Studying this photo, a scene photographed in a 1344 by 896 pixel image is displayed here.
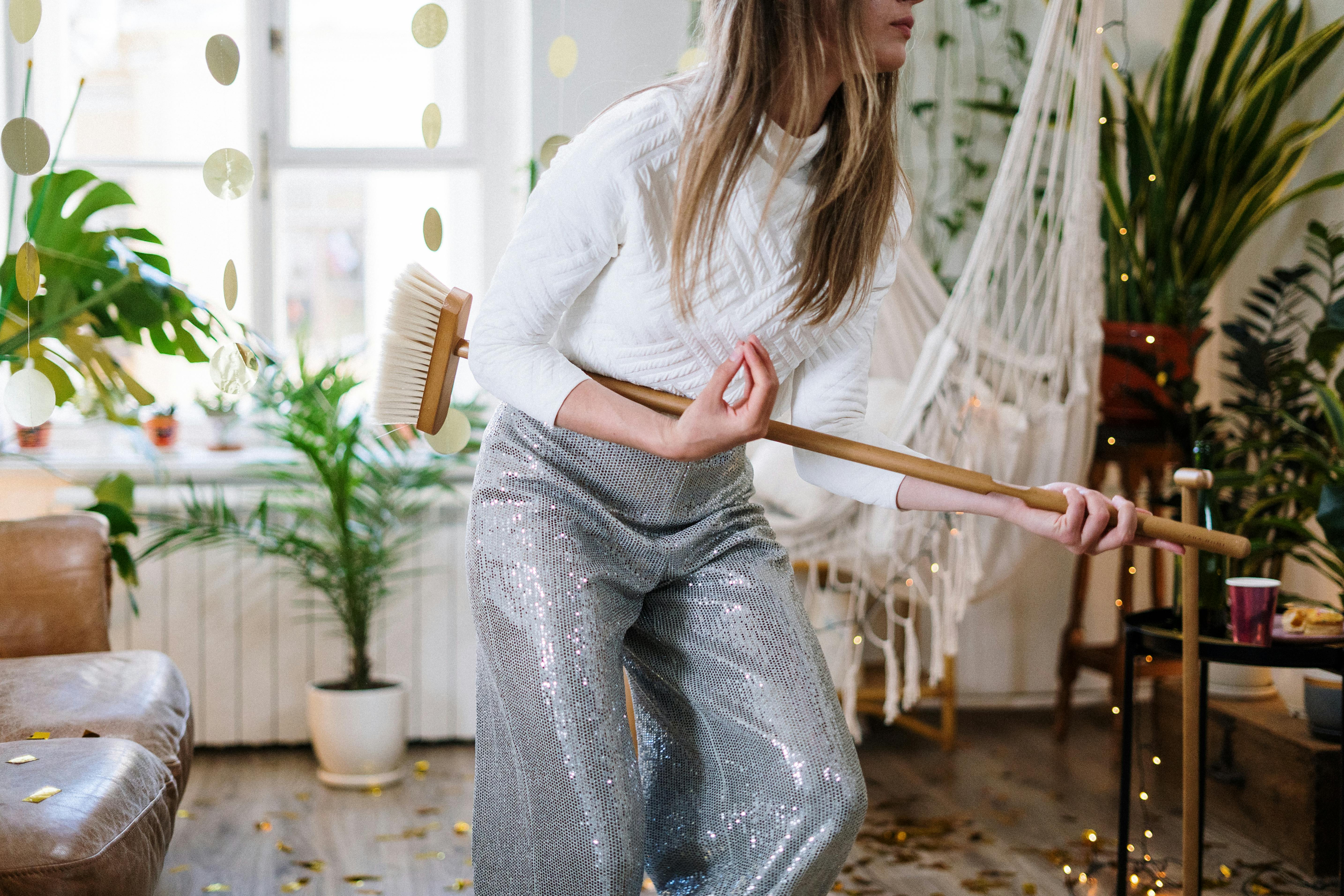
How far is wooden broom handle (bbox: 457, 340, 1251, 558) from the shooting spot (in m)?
1.13

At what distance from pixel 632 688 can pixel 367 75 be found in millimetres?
2425

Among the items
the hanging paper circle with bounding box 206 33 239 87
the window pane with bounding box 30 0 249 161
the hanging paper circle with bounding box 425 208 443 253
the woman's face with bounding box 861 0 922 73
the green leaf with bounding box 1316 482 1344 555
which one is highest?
the window pane with bounding box 30 0 249 161

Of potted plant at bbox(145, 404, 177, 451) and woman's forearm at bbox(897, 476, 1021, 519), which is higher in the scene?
woman's forearm at bbox(897, 476, 1021, 519)

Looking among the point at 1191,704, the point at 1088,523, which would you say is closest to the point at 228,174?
the point at 1088,523

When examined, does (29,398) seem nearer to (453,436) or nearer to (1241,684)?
(453,436)

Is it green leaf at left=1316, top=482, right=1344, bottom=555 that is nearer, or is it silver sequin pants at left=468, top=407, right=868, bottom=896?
silver sequin pants at left=468, top=407, right=868, bottom=896

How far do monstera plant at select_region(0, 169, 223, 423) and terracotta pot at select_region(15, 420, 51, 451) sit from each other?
72cm

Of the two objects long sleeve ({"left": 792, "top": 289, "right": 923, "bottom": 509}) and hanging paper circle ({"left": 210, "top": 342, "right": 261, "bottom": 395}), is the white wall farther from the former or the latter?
long sleeve ({"left": 792, "top": 289, "right": 923, "bottom": 509})

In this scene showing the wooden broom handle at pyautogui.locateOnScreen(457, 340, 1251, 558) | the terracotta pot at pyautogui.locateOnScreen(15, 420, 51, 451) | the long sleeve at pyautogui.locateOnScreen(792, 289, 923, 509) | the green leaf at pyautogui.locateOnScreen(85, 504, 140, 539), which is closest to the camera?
the wooden broom handle at pyautogui.locateOnScreen(457, 340, 1251, 558)

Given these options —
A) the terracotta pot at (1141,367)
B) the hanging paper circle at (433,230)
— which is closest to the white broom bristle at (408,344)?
the hanging paper circle at (433,230)

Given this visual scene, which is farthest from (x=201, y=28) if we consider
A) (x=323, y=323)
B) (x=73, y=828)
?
(x=73, y=828)

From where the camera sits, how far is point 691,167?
1048mm

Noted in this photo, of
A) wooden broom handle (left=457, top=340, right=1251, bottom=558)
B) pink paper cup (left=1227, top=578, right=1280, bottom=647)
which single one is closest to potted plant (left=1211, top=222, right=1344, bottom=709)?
pink paper cup (left=1227, top=578, right=1280, bottom=647)

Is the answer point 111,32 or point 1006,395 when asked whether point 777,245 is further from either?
point 111,32
